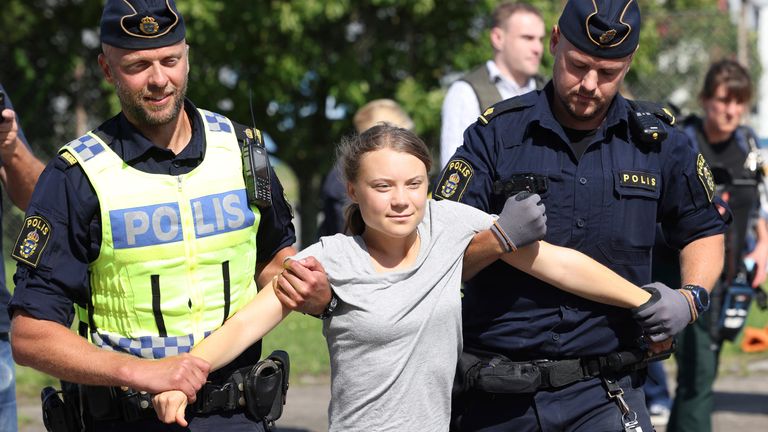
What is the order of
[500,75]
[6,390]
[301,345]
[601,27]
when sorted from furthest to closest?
[301,345]
[500,75]
[6,390]
[601,27]

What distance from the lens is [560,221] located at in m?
3.74

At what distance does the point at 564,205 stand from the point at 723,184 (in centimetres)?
288

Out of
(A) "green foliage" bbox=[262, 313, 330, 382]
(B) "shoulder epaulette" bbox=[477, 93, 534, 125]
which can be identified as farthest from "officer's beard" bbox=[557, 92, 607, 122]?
(A) "green foliage" bbox=[262, 313, 330, 382]

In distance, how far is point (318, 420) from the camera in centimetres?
A: 735

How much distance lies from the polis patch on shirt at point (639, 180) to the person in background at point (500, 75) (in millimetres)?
2092

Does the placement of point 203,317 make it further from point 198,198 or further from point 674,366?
point 674,366

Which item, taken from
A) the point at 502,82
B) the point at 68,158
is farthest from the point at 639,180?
the point at 502,82

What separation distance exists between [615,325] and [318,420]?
3.84m

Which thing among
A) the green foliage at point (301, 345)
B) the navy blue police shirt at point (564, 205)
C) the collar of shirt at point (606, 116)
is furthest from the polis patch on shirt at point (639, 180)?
the green foliage at point (301, 345)

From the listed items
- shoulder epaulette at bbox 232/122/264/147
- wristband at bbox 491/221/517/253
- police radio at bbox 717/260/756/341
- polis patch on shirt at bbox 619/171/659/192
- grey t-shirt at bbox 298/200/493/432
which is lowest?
police radio at bbox 717/260/756/341

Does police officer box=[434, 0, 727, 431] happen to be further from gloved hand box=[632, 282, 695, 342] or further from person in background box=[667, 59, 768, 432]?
person in background box=[667, 59, 768, 432]

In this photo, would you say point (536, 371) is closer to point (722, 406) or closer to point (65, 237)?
point (65, 237)

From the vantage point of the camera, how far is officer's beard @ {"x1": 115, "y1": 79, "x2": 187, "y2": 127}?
341 centimetres

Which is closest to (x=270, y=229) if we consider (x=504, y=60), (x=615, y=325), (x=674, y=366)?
(x=615, y=325)
